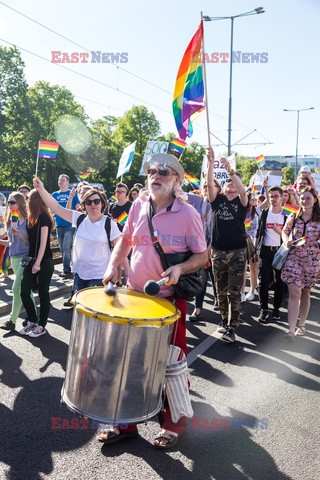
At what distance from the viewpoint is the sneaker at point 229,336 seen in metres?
4.98

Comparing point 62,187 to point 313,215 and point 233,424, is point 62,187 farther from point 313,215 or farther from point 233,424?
point 233,424

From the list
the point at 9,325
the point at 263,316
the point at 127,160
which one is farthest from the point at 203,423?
the point at 127,160

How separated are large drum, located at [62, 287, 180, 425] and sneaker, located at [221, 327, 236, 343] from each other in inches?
102

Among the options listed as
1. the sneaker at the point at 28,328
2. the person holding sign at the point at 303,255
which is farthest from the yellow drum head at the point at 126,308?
the person holding sign at the point at 303,255

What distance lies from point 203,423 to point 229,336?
186cm

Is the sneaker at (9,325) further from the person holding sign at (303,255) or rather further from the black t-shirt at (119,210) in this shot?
the person holding sign at (303,255)

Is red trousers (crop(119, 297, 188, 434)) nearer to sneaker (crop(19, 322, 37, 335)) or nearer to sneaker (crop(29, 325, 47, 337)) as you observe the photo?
sneaker (crop(29, 325, 47, 337))

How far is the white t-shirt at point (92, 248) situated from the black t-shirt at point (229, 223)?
1354 mm

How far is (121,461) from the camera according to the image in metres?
2.71

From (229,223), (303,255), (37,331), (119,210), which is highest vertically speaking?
(119,210)

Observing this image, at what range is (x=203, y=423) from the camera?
324cm

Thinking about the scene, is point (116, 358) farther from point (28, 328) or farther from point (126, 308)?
point (28, 328)

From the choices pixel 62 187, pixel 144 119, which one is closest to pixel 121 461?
pixel 62 187

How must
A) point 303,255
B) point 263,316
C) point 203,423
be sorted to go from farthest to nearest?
1. point 263,316
2. point 303,255
3. point 203,423
